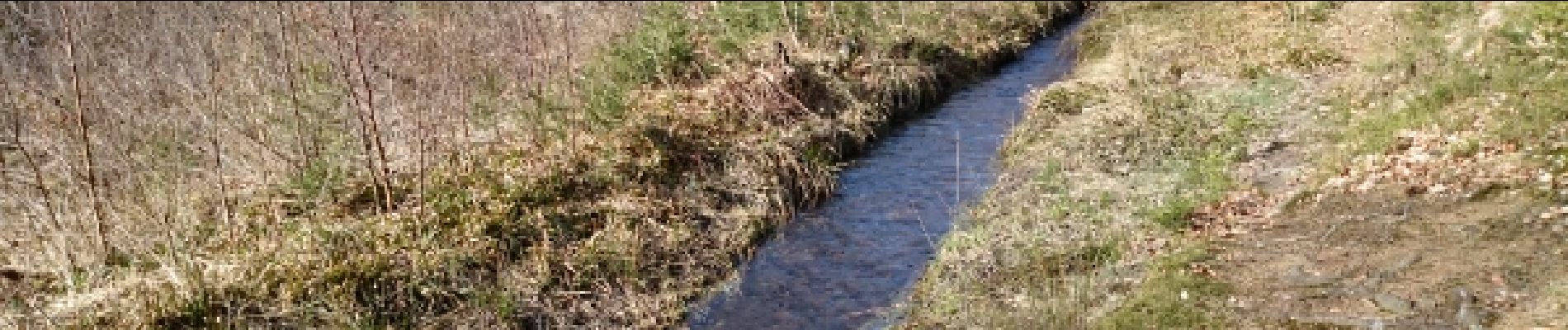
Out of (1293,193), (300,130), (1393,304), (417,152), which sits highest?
(300,130)

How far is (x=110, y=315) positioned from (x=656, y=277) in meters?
3.69

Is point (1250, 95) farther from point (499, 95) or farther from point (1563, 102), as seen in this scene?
point (499, 95)

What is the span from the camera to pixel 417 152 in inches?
421

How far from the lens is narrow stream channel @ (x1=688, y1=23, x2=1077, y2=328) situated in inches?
369

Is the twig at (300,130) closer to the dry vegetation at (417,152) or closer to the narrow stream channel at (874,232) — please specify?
the dry vegetation at (417,152)

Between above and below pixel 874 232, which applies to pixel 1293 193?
above

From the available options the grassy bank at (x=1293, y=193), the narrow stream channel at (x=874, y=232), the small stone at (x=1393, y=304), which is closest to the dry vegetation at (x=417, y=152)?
the narrow stream channel at (x=874, y=232)

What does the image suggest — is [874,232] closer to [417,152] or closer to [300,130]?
[417,152]

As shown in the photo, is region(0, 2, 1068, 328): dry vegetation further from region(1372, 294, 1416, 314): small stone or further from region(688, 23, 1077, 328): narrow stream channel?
region(1372, 294, 1416, 314): small stone

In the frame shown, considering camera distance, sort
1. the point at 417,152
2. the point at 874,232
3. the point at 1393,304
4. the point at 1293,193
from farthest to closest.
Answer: the point at 874,232
the point at 417,152
the point at 1293,193
the point at 1393,304

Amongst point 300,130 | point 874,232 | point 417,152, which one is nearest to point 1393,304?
point 874,232

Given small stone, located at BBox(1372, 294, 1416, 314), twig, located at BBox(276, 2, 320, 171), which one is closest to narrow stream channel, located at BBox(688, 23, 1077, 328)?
small stone, located at BBox(1372, 294, 1416, 314)

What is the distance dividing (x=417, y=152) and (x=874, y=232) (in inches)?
156

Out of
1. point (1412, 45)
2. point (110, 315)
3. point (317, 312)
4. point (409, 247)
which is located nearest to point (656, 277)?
point (409, 247)
